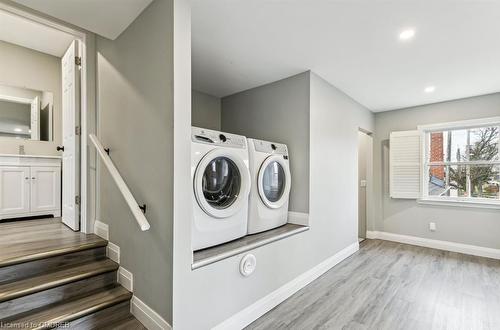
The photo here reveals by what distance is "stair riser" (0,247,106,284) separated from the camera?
5.37 feet

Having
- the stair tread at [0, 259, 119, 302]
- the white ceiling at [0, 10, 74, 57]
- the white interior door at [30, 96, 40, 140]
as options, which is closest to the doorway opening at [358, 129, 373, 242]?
the stair tread at [0, 259, 119, 302]

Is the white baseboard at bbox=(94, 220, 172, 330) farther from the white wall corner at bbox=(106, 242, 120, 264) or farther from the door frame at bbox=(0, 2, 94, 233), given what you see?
the door frame at bbox=(0, 2, 94, 233)

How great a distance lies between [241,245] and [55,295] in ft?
4.50

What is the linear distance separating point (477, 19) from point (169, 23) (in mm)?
2297

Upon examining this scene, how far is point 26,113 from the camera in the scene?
3387 mm

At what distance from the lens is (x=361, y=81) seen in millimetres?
3002

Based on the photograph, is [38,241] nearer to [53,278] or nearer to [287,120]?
[53,278]

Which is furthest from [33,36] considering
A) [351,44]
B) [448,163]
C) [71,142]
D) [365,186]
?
[448,163]

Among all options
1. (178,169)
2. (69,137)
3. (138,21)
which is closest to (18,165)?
(69,137)

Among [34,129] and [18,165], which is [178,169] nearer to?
[18,165]

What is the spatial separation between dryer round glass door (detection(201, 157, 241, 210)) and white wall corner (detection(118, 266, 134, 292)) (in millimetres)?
856

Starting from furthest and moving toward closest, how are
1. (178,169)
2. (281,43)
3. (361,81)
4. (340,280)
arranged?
1. (361,81)
2. (340,280)
3. (281,43)
4. (178,169)

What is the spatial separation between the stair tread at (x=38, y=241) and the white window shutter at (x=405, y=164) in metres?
4.44

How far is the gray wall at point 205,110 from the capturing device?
3387 millimetres
